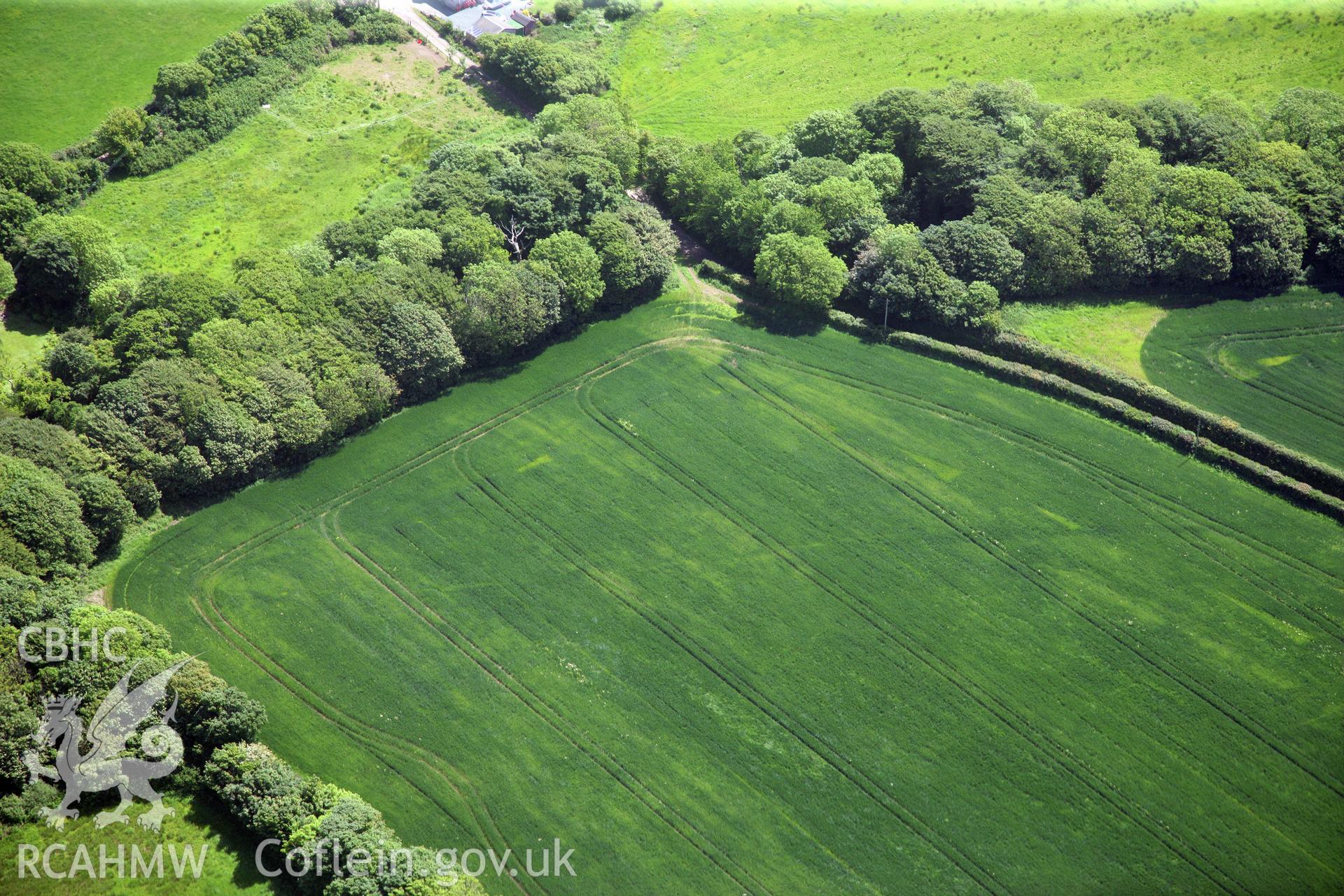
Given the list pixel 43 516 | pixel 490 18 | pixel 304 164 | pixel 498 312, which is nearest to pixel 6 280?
pixel 43 516

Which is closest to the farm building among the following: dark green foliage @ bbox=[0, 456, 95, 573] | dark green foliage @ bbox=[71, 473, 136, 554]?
dark green foliage @ bbox=[71, 473, 136, 554]

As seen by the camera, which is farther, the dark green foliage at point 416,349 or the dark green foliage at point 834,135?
the dark green foliage at point 834,135

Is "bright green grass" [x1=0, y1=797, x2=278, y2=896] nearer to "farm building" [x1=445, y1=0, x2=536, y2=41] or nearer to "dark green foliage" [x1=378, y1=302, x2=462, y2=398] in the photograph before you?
"dark green foliage" [x1=378, y1=302, x2=462, y2=398]

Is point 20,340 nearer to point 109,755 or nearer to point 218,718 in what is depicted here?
point 109,755

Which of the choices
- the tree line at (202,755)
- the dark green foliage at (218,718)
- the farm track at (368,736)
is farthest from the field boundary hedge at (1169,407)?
the dark green foliage at (218,718)

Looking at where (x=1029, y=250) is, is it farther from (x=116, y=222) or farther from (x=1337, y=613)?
(x=116, y=222)

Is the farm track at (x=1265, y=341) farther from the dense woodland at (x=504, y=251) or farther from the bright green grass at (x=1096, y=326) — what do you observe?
the dense woodland at (x=504, y=251)

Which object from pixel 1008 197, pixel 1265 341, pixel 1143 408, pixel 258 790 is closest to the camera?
pixel 258 790
